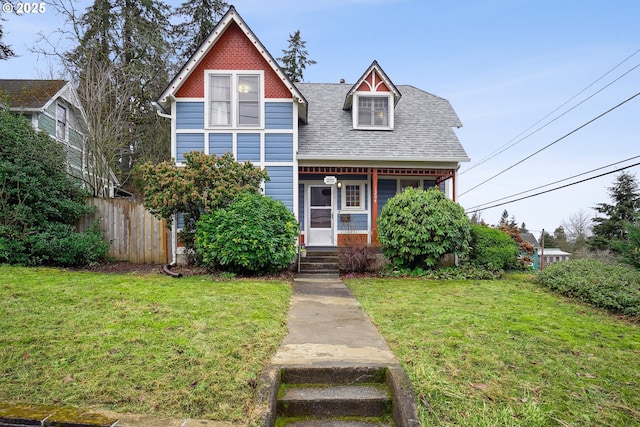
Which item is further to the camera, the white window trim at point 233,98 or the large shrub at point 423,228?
the white window trim at point 233,98

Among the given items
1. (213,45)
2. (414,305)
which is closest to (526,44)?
(213,45)

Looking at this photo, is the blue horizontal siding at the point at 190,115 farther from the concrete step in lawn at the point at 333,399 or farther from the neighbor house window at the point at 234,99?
the concrete step in lawn at the point at 333,399

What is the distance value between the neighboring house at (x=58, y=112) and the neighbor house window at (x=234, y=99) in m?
6.35

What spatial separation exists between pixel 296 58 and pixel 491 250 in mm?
22412

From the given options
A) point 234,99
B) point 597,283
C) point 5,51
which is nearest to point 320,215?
point 234,99

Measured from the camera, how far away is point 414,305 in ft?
21.4

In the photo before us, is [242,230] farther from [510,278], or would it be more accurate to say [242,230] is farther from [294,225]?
[510,278]

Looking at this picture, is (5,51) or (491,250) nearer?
(5,51)

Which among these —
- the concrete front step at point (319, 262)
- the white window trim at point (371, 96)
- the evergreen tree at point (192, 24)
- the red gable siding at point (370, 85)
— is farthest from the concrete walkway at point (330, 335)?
the evergreen tree at point (192, 24)

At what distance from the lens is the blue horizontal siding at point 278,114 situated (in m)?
11.4

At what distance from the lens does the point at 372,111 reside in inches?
527

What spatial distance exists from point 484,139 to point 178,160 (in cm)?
2333

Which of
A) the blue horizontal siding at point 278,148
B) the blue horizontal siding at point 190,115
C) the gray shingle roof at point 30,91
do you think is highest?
the gray shingle roof at point 30,91

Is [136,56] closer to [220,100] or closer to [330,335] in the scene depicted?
[220,100]
